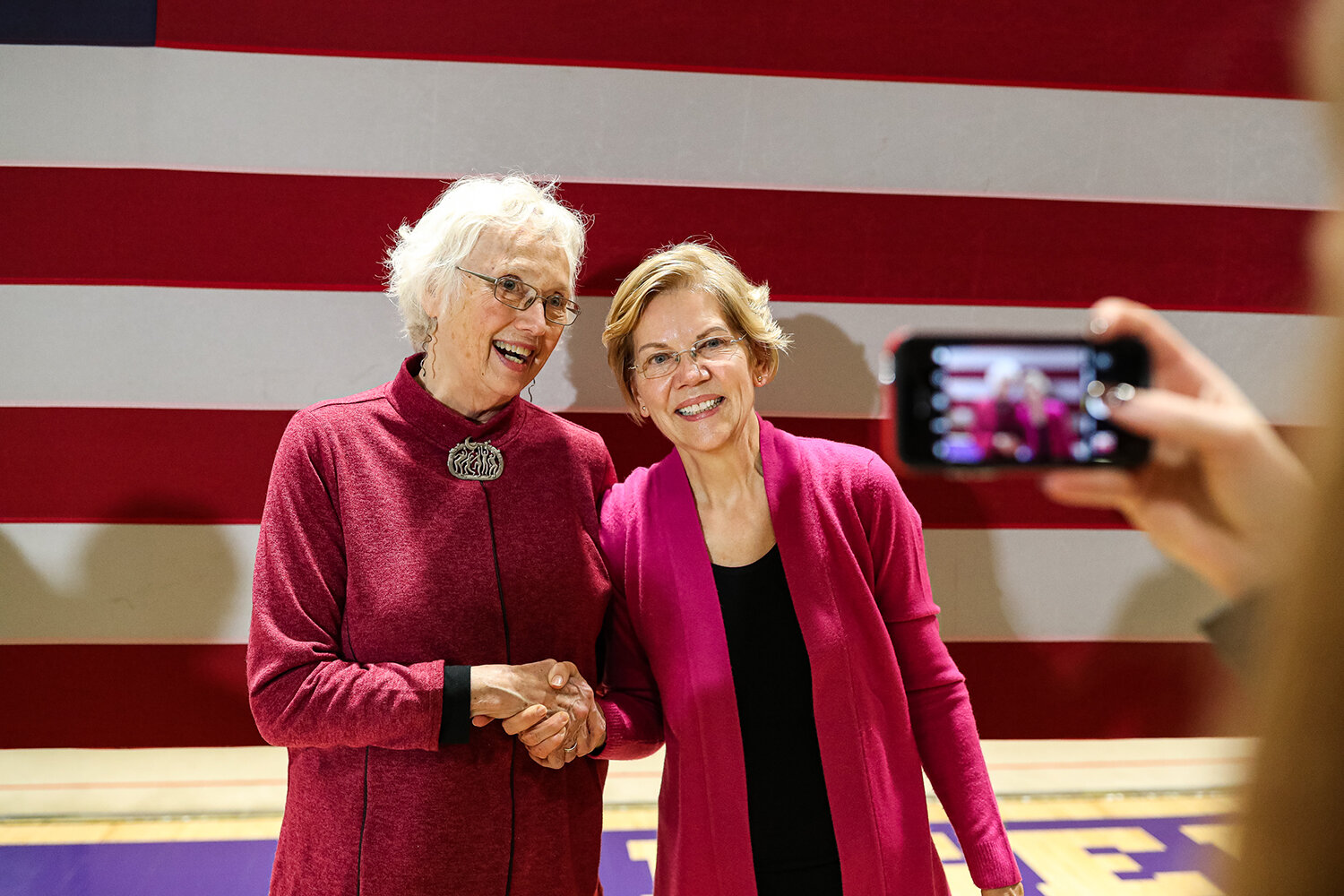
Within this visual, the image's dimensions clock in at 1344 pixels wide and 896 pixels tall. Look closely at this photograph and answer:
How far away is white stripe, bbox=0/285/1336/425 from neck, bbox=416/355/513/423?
2.78 ft

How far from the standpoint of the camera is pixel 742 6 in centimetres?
237

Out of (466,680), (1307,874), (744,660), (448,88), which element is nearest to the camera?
(1307,874)

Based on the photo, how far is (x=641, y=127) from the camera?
2.38 m

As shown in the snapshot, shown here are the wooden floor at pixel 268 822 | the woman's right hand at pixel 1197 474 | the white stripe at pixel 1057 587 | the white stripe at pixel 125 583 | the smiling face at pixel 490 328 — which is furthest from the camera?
the white stripe at pixel 1057 587

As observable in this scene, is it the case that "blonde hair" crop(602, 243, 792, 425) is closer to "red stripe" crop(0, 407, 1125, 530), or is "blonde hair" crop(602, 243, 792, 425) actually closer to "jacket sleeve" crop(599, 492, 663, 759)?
"jacket sleeve" crop(599, 492, 663, 759)

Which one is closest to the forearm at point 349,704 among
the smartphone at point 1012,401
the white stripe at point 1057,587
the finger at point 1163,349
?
the smartphone at point 1012,401

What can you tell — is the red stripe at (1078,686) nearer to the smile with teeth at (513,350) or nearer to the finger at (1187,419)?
the smile with teeth at (513,350)

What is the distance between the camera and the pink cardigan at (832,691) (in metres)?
1.35

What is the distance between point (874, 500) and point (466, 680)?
708 millimetres

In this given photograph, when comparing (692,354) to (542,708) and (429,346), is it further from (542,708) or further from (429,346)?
(542,708)

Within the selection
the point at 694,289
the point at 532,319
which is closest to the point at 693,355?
the point at 694,289

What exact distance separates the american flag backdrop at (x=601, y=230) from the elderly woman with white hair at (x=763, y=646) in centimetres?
90

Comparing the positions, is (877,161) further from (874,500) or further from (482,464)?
(482,464)

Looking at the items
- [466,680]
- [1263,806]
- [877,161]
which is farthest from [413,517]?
[877,161]
